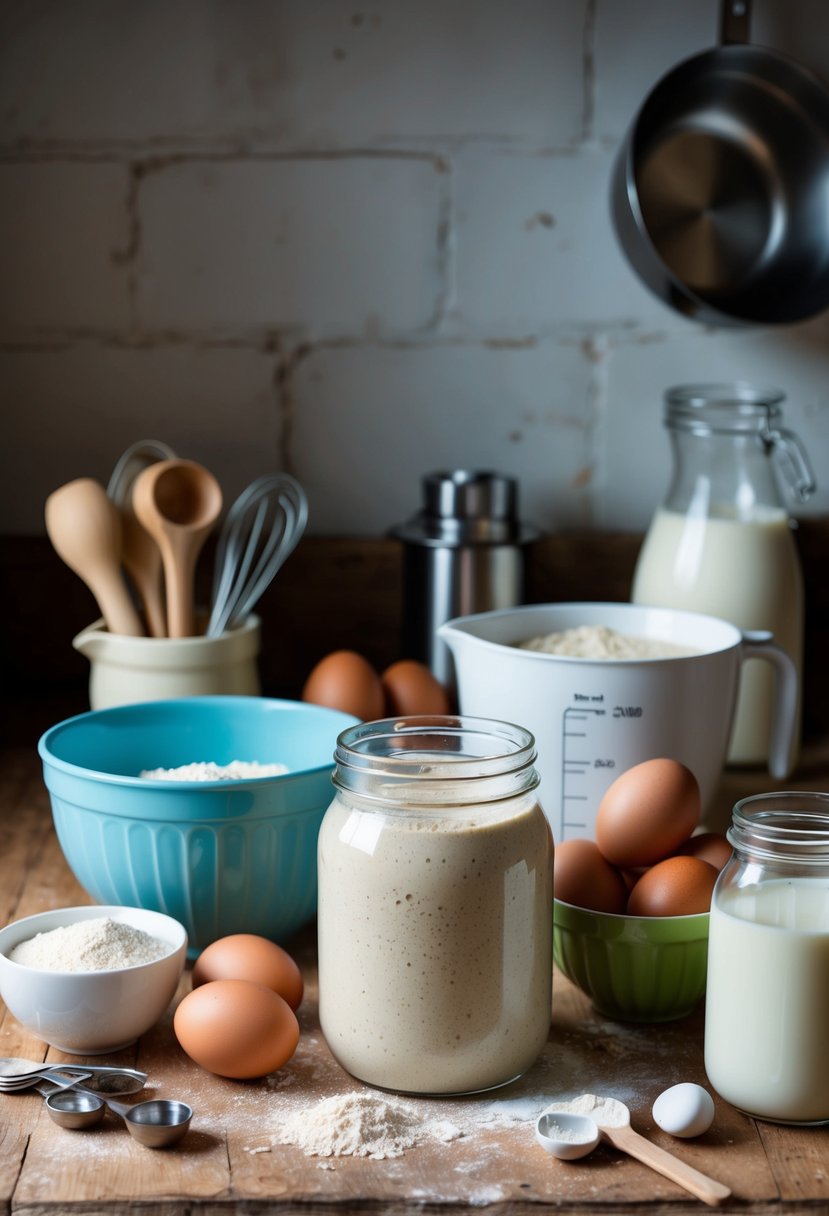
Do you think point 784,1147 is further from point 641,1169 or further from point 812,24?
point 812,24

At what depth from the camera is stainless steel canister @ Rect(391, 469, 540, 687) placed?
1307mm

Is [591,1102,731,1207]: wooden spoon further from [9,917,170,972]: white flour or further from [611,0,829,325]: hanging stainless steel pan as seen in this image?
[611,0,829,325]: hanging stainless steel pan

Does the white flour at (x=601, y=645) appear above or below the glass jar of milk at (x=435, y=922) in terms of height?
above

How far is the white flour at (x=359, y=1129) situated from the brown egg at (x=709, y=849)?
0.24 metres

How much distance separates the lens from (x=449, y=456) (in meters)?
1.47

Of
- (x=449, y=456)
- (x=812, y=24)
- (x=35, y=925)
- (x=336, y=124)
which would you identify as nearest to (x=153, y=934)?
(x=35, y=925)

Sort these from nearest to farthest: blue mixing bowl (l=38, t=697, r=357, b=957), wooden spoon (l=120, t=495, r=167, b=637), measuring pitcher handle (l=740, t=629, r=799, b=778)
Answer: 1. blue mixing bowl (l=38, t=697, r=357, b=957)
2. measuring pitcher handle (l=740, t=629, r=799, b=778)
3. wooden spoon (l=120, t=495, r=167, b=637)

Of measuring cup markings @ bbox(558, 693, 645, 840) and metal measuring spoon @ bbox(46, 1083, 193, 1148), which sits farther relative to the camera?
measuring cup markings @ bbox(558, 693, 645, 840)

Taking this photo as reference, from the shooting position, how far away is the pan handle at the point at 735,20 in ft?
4.41

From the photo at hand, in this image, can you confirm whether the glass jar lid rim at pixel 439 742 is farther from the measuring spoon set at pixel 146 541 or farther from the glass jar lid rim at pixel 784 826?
the measuring spoon set at pixel 146 541

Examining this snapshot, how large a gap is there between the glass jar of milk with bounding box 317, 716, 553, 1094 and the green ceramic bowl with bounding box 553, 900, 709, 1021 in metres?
0.05

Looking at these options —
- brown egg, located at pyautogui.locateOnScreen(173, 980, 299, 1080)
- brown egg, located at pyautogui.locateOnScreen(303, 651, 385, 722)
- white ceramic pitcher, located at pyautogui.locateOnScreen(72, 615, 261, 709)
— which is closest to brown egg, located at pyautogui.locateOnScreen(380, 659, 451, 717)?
brown egg, located at pyautogui.locateOnScreen(303, 651, 385, 722)

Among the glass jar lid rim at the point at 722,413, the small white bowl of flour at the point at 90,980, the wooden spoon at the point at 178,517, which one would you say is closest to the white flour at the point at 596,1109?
the small white bowl of flour at the point at 90,980

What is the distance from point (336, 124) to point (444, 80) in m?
0.12
